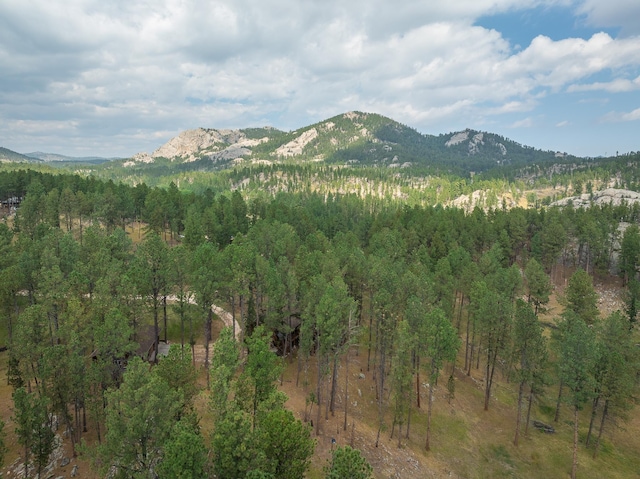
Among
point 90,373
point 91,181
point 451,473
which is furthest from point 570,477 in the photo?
point 91,181

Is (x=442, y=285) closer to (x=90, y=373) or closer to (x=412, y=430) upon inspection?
(x=412, y=430)

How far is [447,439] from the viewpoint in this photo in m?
39.5

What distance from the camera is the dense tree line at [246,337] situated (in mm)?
22234

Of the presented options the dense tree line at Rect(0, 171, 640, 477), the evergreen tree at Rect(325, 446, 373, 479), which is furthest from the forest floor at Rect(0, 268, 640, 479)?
the evergreen tree at Rect(325, 446, 373, 479)

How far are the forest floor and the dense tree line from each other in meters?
1.26

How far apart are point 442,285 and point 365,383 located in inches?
728

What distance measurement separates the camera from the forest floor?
33.7 meters

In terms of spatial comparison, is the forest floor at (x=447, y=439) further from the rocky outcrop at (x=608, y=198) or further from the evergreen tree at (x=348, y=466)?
the rocky outcrop at (x=608, y=198)

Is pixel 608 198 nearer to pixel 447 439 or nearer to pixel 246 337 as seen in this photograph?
pixel 447 439

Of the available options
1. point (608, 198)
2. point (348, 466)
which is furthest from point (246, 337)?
point (608, 198)

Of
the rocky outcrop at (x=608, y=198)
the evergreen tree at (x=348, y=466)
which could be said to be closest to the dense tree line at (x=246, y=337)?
the evergreen tree at (x=348, y=466)

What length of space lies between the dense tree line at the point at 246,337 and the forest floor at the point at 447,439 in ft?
4.13

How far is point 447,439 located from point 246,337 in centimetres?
2536

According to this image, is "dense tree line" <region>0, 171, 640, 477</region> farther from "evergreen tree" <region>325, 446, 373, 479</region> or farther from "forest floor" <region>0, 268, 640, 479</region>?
"forest floor" <region>0, 268, 640, 479</region>
